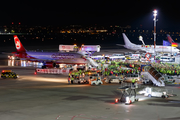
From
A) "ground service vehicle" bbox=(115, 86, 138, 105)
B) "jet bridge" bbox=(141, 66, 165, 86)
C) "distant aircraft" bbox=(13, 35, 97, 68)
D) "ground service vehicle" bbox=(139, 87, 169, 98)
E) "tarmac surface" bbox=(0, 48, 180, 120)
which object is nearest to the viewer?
"tarmac surface" bbox=(0, 48, 180, 120)

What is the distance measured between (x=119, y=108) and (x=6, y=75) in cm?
2686

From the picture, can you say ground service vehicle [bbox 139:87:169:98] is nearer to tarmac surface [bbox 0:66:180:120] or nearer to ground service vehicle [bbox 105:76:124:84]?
tarmac surface [bbox 0:66:180:120]

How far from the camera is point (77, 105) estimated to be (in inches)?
1045

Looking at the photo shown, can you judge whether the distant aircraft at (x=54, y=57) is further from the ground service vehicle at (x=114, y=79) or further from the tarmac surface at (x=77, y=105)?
the tarmac surface at (x=77, y=105)

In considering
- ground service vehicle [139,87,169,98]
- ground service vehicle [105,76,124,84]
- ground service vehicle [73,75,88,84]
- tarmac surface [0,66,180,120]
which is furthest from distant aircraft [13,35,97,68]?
ground service vehicle [139,87,169,98]

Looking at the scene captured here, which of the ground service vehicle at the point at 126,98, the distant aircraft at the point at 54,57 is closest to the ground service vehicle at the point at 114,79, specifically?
the ground service vehicle at the point at 126,98

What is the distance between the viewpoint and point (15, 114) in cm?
2295

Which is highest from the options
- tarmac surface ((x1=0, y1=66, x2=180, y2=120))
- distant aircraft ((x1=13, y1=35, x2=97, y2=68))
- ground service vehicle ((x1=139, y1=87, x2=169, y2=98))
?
distant aircraft ((x1=13, y1=35, x2=97, y2=68))

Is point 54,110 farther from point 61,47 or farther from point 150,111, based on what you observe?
point 61,47

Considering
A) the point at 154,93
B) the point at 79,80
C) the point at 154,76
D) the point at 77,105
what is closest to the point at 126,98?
the point at 77,105

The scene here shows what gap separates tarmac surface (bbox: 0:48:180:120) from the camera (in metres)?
22.3

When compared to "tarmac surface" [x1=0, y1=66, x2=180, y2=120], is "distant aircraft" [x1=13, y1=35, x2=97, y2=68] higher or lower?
higher

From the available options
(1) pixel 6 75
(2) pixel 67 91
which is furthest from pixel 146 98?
(1) pixel 6 75

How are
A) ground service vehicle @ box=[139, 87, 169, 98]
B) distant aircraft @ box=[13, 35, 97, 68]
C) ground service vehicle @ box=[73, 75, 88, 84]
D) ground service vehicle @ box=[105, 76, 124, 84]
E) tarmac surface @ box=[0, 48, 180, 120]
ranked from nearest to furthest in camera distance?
tarmac surface @ box=[0, 48, 180, 120]
ground service vehicle @ box=[139, 87, 169, 98]
ground service vehicle @ box=[73, 75, 88, 84]
ground service vehicle @ box=[105, 76, 124, 84]
distant aircraft @ box=[13, 35, 97, 68]
